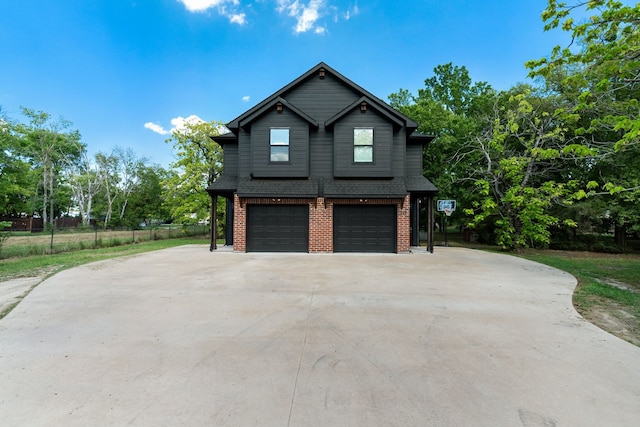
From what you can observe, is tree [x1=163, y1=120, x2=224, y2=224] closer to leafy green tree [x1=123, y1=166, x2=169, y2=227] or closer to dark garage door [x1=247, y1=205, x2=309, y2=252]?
dark garage door [x1=247, y1=205, x2=309, y2=252]

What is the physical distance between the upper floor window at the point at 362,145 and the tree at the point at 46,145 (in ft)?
133

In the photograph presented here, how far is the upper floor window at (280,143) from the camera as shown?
12469 mm

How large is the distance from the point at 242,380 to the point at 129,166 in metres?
50.7

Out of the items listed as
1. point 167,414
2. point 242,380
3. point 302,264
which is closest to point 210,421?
point 167,414

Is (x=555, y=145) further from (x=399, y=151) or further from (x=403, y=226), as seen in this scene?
(x=403, y=226)

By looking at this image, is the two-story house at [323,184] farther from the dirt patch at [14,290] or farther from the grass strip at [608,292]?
the dirt patch at [14,290]

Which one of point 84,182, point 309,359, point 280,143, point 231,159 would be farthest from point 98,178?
point 309,359

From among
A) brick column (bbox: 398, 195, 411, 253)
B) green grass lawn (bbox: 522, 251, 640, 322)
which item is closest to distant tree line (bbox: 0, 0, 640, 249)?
green grass lawn (bbox: 522, 251, 640, 322)

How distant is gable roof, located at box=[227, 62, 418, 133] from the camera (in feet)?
40.7

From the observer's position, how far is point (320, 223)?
40.2 feet

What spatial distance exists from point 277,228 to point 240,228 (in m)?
1.61

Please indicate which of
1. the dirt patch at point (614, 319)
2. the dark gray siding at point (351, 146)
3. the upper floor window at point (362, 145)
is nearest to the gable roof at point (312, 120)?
the dark gray siding at point (351, 146)

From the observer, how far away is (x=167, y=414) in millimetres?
2172

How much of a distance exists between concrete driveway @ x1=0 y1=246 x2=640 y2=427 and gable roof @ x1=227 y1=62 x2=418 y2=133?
8781mm
